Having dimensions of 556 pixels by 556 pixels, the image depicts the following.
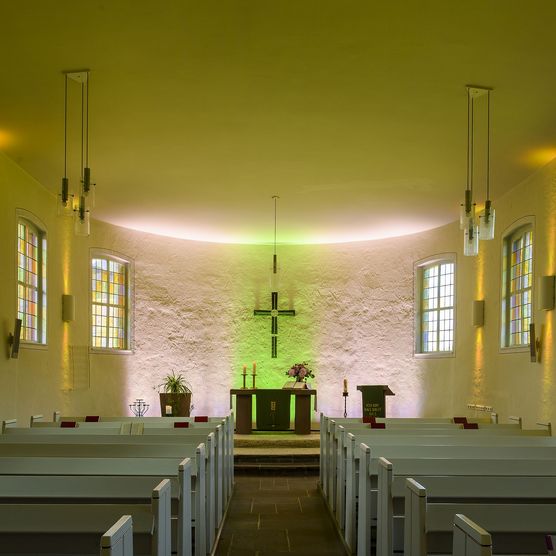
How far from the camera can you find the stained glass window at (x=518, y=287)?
28.6ft

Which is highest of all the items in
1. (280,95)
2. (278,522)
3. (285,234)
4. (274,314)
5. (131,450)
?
(280,95)

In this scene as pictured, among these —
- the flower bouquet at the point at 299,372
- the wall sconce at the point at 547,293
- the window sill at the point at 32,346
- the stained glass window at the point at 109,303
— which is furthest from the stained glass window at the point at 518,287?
the stained glass window at the point at 109,303

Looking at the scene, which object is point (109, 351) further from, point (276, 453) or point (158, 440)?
point (158, 440)

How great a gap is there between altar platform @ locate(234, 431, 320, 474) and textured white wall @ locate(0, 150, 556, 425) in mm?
2071

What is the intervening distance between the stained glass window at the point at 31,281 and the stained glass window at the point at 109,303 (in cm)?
197

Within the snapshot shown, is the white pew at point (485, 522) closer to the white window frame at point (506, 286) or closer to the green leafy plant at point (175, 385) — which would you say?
the white window frame at point (506, 286)

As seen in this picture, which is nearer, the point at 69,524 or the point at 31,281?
the point at 69,524

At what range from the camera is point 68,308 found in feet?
31.8

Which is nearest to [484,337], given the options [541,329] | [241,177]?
[541,329]

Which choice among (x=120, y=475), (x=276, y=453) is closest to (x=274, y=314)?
(x=276, y=453)

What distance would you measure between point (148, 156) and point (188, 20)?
3279 mm

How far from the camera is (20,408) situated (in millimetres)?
8133

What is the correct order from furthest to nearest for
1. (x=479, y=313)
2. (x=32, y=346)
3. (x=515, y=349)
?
(x=479, y=313) → (x=515, y=349) → (x=32, y=346)

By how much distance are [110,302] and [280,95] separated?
265 inches
